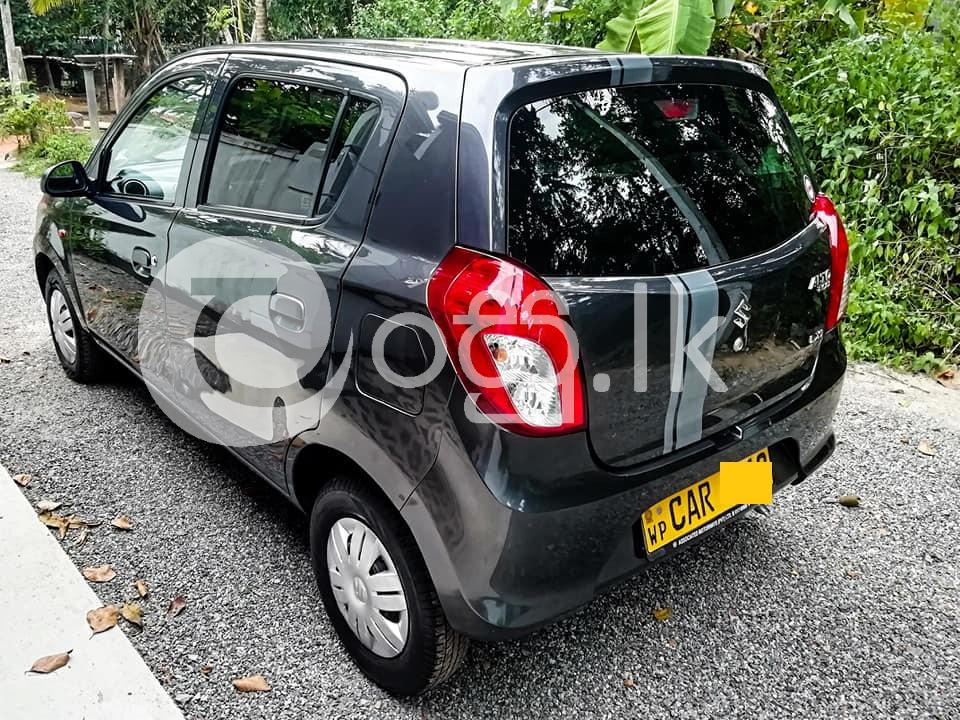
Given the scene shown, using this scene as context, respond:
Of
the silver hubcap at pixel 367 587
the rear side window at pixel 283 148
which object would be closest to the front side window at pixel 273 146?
the rear side window at pixel 283 148

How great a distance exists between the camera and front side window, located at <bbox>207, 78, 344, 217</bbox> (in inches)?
94.3

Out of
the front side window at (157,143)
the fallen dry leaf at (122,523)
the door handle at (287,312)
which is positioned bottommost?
the fallen dry leaf at (122,523)

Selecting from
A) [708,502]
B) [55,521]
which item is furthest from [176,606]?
[708,502]

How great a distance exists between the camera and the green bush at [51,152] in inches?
470

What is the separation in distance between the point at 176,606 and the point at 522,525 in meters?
1.47

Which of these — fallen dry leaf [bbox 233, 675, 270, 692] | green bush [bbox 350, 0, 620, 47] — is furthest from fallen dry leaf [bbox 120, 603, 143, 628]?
green bush [bbox 350, 0, 620, 47]

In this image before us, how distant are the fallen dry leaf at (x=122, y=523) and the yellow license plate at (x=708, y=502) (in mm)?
2081

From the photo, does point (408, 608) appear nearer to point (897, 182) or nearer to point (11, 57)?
point (897, 182)

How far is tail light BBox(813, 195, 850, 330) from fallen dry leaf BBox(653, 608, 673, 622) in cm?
107

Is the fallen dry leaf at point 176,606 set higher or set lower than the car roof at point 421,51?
lower

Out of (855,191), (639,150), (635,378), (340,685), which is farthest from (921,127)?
(340,685)

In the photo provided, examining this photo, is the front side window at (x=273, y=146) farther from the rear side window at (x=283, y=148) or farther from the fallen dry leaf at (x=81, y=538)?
the fallen dry leaf at (x=81, y=538)

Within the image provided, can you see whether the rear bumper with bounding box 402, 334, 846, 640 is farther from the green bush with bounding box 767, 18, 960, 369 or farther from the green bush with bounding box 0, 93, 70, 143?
the green bush with bounding box 0, 93, 70, 143

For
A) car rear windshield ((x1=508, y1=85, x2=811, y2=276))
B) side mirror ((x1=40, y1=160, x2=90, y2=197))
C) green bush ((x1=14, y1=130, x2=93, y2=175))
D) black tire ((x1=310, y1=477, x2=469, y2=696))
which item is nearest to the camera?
car rear windshield ((x1=508, y1=85, x2=811, y2=276))
